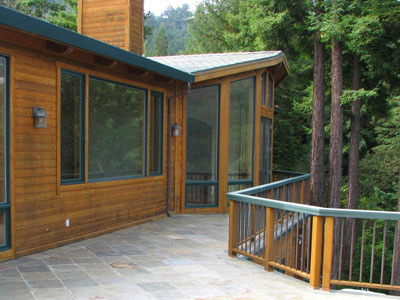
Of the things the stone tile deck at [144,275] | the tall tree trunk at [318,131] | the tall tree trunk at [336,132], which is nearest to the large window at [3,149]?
the stone tile deck at [144,275]

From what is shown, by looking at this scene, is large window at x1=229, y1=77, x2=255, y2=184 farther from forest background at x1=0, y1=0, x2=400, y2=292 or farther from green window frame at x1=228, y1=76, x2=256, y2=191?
forest background at x1=0, y1=0, x2=400, y2=292

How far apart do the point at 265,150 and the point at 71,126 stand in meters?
5.97

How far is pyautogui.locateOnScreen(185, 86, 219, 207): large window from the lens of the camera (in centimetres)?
893

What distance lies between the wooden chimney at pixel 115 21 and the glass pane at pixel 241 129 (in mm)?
2406

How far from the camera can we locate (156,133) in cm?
812

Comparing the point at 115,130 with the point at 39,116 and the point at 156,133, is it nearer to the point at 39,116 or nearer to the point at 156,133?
the point at 156,133

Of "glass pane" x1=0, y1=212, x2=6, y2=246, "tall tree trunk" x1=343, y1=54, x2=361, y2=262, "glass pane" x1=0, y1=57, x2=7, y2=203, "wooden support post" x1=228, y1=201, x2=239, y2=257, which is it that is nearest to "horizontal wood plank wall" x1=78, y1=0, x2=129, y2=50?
"glass pane" x1=0, y1=57, x2=7, y2=203

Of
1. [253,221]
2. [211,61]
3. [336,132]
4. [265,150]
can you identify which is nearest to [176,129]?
[211,61]

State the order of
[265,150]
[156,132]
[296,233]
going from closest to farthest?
1. [296,233]
2. [156,132]
3. [265,150]

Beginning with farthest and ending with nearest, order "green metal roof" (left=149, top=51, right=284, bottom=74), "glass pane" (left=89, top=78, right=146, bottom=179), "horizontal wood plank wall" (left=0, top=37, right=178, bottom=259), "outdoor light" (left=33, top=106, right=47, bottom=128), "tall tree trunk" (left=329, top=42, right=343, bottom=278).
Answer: "tall tree trunk" (left=329, top=42, right=343, bottom=278) → "green metal roof" (left=149, top=51, right=284, bottom=74) → "glass pane" (left=89, top=78, right=146, bottom=179) → "outdoor light" (left=33, top=106, right=47, bottom=128) → "horizontal wood plank wall" (left=0, top=37, right=178, bottom=259)

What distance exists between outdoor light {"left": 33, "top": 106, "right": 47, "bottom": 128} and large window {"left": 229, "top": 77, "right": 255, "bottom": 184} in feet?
15.9

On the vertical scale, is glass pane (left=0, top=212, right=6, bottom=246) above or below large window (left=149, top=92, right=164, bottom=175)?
below

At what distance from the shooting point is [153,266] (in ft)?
16.2

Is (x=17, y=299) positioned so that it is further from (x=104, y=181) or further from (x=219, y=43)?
(x=219, y=43)
